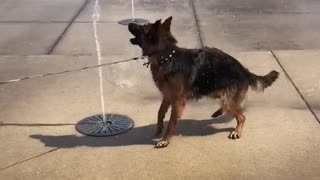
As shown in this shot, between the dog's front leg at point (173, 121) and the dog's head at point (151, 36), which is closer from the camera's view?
the dog's head at point (151, 36)

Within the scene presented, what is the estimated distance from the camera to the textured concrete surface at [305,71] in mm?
6320

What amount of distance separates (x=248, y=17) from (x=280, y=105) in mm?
4798

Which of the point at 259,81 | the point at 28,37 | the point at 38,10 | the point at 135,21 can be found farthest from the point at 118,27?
the point at 259,81

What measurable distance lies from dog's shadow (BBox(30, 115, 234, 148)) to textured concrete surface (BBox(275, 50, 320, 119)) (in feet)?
4.39

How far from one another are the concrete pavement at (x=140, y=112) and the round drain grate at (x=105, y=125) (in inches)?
3.8

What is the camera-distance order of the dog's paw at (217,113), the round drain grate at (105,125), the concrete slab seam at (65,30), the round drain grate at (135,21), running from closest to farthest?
the round drain grate at (105,125) < the dog's paw at (217,113) < the concrete slab seam at (65,30) < the round drain grate at (135,21)

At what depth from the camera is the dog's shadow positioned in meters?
5.20

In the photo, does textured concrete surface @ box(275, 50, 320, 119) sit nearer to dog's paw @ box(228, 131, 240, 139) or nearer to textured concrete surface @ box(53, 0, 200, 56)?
dog's paw @ box(228, 131, 240, 139)

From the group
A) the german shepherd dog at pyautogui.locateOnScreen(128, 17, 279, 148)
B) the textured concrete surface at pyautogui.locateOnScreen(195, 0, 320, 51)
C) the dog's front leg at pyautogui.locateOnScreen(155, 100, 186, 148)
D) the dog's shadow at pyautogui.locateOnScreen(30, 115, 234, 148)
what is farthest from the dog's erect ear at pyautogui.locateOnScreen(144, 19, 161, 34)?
the textured concrete surface at pyautogui.locateOnScreen(195, 0, 320, 51)

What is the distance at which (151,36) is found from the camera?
4867 millimetres

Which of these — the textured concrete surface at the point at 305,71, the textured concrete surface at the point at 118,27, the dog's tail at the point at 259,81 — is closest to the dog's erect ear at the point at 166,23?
the dog's tail at the point at 259,81

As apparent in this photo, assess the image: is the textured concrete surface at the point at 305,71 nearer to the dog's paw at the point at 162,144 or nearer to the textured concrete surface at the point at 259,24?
the textured concrete surface at the point at 259,24

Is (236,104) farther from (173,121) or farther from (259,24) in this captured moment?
(259,24)

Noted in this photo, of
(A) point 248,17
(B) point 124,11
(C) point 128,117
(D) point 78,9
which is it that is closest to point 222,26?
(A) point 248,17
